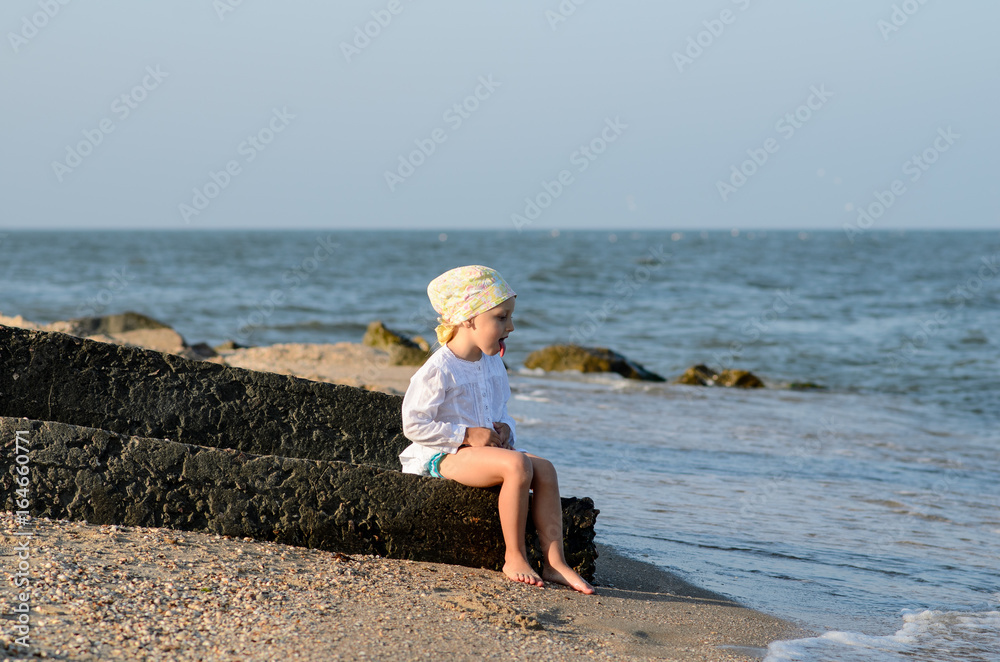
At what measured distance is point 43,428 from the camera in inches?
132

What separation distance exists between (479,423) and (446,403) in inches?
6.2

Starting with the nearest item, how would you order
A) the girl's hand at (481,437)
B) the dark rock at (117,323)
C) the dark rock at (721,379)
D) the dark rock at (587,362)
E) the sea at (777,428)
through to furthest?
the girl's hand at (481,437) → the sea at (777,428) → the dark rock at (721,379) → the dark rock at (587,362) → the dark rock at (117,323)

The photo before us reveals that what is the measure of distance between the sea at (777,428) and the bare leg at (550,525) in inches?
30.0

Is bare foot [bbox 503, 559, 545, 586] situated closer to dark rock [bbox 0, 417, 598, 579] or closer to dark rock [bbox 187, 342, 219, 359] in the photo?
dark rock [bbox 0, 417, 598, 579]

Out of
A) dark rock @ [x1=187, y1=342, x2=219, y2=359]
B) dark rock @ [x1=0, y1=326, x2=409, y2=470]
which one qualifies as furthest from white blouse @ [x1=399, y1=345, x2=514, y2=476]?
dark rock @ [x1=187, y1=342, x2=219, y2=359]

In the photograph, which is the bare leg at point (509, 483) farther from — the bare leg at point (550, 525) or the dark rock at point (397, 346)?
the dark rock at point (397, 346)

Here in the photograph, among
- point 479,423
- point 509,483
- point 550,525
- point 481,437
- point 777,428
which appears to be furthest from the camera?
point 777,428

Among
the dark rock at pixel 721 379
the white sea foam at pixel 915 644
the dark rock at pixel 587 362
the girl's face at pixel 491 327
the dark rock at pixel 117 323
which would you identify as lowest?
the white sea foam at pixel 915 644

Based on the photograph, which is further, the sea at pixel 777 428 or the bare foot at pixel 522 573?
the sea at pixel 777 428

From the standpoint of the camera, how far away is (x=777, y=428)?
882 cm

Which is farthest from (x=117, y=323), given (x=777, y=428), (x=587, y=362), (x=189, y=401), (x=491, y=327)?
(x=491, y=327)

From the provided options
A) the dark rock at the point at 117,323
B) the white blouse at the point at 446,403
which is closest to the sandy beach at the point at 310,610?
the white blouse at the point at 446,403

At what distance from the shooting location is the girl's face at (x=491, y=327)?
3.53 m

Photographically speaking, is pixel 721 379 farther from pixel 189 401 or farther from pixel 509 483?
pixel 509 483
